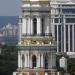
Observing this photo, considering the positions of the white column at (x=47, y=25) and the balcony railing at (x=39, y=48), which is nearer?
the balcony railing at (x=39, y=48)

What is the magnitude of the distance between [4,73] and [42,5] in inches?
917

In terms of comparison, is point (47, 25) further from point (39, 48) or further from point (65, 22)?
point (65, 22)

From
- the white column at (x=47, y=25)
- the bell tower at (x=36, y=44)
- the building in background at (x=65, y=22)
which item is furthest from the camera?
the building in background at (x=65, y=22)

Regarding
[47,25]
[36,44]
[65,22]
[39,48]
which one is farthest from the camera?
[65,22]

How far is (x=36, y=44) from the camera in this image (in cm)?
2381

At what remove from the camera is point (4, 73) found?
4694cm

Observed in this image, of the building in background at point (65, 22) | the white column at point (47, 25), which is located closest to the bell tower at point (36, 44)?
the white column at point (47, 25)

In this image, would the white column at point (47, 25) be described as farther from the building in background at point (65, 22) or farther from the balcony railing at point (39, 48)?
the building in background at point (65, 22)

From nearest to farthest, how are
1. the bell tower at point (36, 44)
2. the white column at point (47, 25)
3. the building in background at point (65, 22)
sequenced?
the bell tower at point (36, 44) → the white column at point (47, 25) → the building in background at point (65, 22)

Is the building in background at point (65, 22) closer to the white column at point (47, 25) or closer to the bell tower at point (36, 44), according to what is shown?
the white column at point (47, 25)

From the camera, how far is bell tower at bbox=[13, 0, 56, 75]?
78.1 ft

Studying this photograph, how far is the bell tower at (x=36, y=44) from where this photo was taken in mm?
23812

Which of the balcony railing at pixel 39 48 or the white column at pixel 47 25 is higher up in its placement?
the white column at pixel 47 25

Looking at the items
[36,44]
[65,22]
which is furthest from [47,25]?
[65,22]
